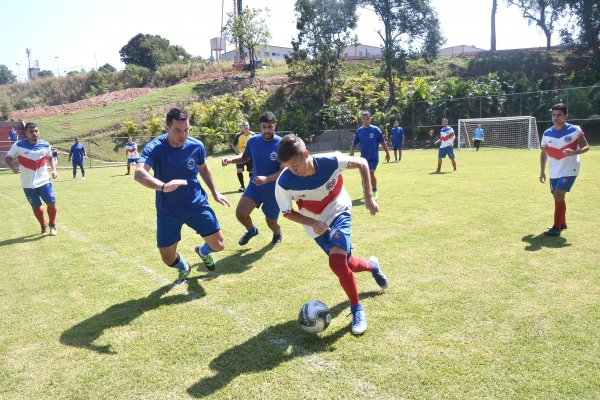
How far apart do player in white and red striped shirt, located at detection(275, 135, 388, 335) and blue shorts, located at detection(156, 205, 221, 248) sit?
→ 1.39 meters

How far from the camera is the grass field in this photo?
3209 mm

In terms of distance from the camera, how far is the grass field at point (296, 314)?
10.5ft

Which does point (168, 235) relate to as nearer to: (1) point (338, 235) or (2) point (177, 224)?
(2) point (177, 224)

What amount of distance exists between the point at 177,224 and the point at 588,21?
42.1m

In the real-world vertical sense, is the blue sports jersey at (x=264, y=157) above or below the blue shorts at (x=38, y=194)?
above

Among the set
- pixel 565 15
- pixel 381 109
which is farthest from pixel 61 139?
pixel 565 15

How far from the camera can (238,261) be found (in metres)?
6.37

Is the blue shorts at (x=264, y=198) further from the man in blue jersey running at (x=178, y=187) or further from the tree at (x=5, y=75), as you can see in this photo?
the tree at (x=5, y=75)

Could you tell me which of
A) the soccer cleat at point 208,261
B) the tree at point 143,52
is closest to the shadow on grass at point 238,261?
the soccer cleat at point 208,261

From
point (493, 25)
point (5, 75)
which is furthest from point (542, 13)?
point (5, 75)

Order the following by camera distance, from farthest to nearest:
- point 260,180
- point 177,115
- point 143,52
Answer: point 143,52, point 260,180, point 177,115

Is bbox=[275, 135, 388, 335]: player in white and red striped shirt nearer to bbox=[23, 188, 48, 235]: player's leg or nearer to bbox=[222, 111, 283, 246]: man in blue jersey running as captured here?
bbox=[222, 111, 283, 246]: man in blue jersey running

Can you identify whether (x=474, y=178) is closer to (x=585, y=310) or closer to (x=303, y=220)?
(x=585, y=310)

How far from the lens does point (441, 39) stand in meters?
38.9
